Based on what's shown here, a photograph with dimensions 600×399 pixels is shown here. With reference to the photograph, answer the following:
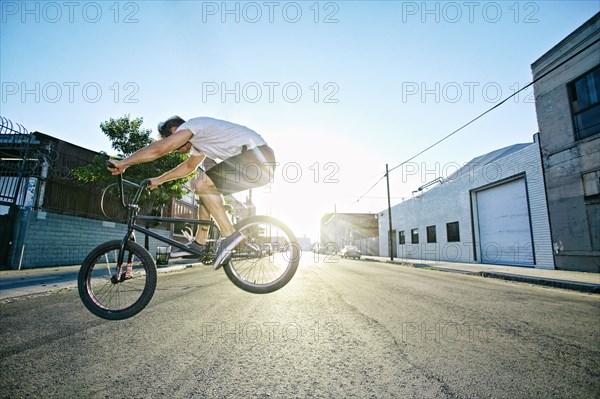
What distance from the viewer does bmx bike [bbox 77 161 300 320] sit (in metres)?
2.30

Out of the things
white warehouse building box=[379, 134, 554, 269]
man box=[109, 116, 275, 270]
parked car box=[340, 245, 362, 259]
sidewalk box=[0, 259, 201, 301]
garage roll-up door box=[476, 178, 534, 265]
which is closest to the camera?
man box=[109, 116, 275, 270]

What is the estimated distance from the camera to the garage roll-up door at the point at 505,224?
16.9m

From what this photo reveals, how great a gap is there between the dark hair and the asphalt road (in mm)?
4376

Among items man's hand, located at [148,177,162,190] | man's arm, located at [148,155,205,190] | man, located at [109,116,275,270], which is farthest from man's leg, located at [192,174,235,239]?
man's hand, located at [148,177,162,190]

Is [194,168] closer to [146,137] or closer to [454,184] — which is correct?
[146,137]

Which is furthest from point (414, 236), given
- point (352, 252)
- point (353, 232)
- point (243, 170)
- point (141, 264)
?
point (353, 232)

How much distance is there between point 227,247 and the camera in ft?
7.85

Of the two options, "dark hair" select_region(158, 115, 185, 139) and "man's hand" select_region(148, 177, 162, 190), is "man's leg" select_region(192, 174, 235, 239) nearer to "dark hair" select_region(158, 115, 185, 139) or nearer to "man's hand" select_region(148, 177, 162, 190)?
"man's hand" select_region(148, 177, 162, 190)

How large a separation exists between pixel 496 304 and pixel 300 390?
673 centimetres

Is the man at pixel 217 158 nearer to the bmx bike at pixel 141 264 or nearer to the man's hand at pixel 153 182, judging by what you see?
the man's hand at pixel 153 182

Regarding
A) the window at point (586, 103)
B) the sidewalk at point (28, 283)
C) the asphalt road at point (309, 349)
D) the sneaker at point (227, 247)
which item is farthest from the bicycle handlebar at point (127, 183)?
the window at point (586, 103)

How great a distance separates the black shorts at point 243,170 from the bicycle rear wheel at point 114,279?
2.71ft

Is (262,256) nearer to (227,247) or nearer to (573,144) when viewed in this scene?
(227,247)

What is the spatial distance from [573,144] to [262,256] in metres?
18.0
